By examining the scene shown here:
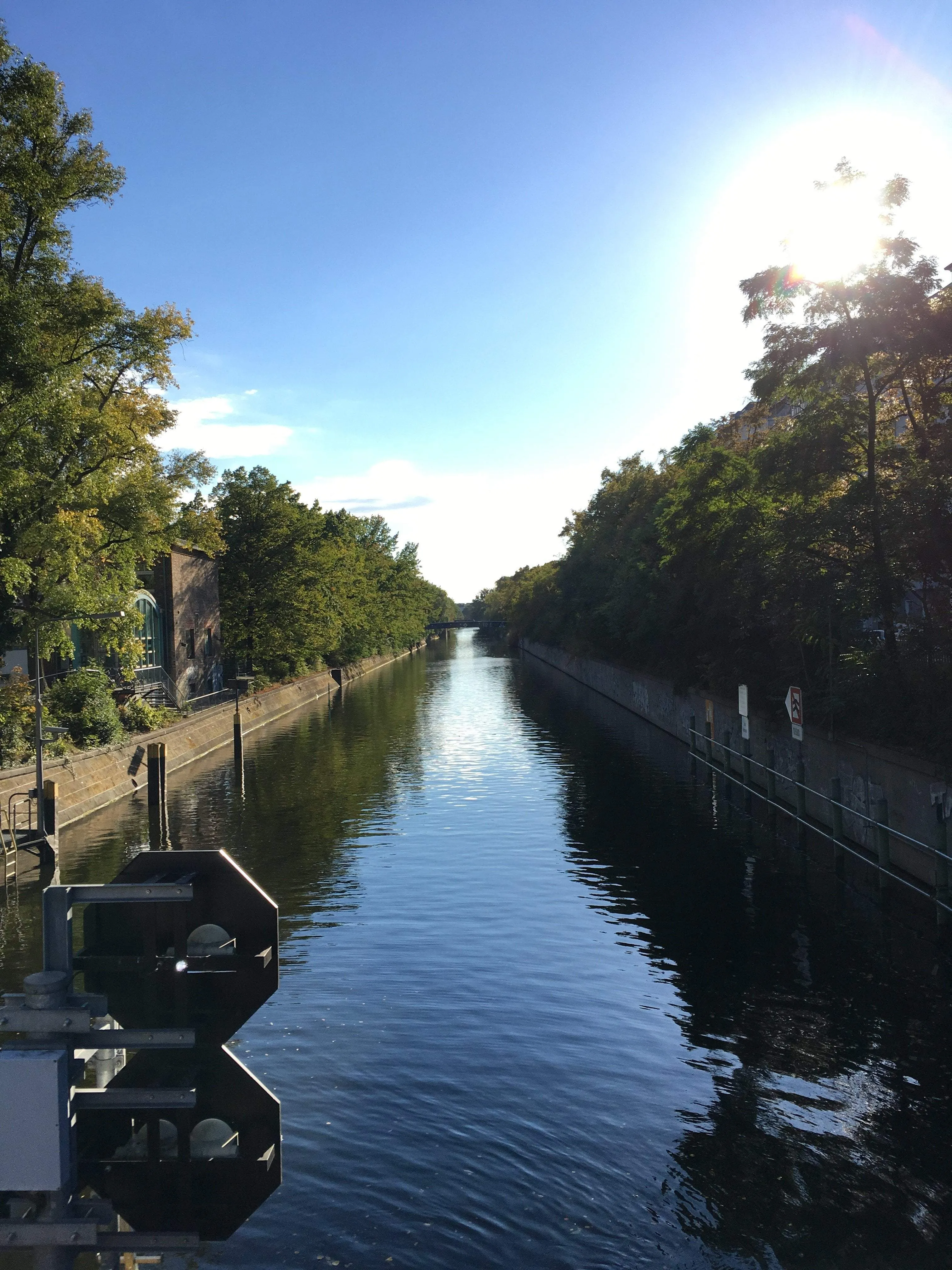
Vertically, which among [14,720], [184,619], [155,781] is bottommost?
[155,781]

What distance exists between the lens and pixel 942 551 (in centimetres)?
1814

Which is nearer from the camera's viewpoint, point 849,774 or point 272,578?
point 849,774

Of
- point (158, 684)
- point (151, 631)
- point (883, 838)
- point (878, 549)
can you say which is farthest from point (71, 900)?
point (151, 631)

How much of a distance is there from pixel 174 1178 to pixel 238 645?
57.7 m

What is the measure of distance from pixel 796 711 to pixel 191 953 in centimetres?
1899

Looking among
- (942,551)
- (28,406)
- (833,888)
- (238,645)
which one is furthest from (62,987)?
(238,645)

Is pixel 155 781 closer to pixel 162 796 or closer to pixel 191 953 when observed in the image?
pixel 162 796

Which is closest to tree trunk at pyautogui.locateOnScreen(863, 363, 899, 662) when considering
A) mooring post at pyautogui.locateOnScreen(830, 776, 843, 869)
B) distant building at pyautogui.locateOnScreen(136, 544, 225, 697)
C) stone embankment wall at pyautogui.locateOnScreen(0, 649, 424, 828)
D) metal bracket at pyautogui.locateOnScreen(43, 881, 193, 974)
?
mooring post at pyautogui.locateOnScreen(830, 776, 843, 869)

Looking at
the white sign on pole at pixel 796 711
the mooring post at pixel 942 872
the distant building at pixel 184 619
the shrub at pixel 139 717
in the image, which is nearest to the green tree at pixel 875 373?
the white sign on pole at pixel 796 711

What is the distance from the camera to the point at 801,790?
72.0 feet

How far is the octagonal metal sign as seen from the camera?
12.7 feet

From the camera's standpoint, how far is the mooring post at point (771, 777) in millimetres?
24125

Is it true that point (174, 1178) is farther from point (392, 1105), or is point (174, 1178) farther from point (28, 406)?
point (28, 406)

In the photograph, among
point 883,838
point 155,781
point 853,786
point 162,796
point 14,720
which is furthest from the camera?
point 162,796
